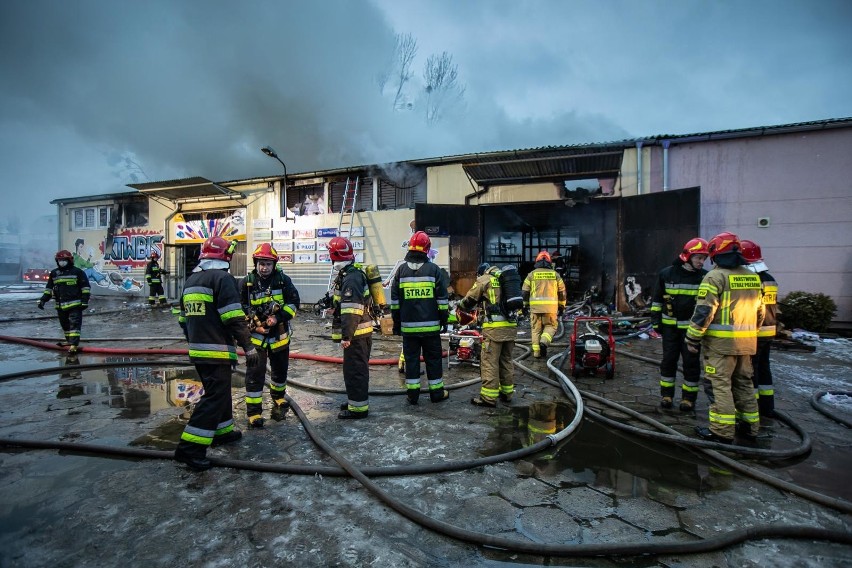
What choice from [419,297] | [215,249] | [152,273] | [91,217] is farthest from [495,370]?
[91,217]

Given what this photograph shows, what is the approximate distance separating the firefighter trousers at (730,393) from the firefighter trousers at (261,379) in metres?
4.42

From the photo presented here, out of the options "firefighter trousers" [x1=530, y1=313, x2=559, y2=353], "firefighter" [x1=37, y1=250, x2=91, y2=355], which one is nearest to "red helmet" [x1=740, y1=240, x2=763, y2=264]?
"firefighter trousers" [x1=530, y1=313, x2=559, y2=353]

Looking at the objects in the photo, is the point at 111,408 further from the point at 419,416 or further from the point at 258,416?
the point at 419,416

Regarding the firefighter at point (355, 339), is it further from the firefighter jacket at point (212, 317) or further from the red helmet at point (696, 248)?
the red helmet at point (696, 248)

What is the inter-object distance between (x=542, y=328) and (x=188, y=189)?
15795 millimetres

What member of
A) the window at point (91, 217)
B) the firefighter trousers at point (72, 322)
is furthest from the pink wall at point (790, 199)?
the window at point (91, 217)

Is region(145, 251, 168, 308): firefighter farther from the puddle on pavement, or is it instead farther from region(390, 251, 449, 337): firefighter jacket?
region(390, 251, 449, 337): firefighter jacket

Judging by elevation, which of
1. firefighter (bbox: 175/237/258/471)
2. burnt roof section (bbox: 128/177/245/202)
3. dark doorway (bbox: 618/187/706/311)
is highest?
burnt roof section (bbox: 128/177/245/202)

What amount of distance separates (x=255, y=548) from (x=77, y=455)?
238 centimetres

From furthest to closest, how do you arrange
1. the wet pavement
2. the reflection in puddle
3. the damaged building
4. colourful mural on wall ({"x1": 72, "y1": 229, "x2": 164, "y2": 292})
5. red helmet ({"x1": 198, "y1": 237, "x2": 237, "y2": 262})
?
1. colourful mural on wall ({"x1": 72, "y1": 229, "x2": 164, "y2": 292})
2. the damaged building
3. red helmet ({"x1": 198, "y1": 237, "x2": 237, "y2": 262})
4. the reflection in puddle
5. the wet pavement

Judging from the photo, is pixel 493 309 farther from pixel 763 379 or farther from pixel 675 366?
pixel 763 379

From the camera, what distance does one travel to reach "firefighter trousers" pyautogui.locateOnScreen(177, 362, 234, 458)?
318 cm

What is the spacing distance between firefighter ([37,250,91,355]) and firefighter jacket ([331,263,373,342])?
6.03 metres

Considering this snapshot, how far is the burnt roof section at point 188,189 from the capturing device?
15.6 m
